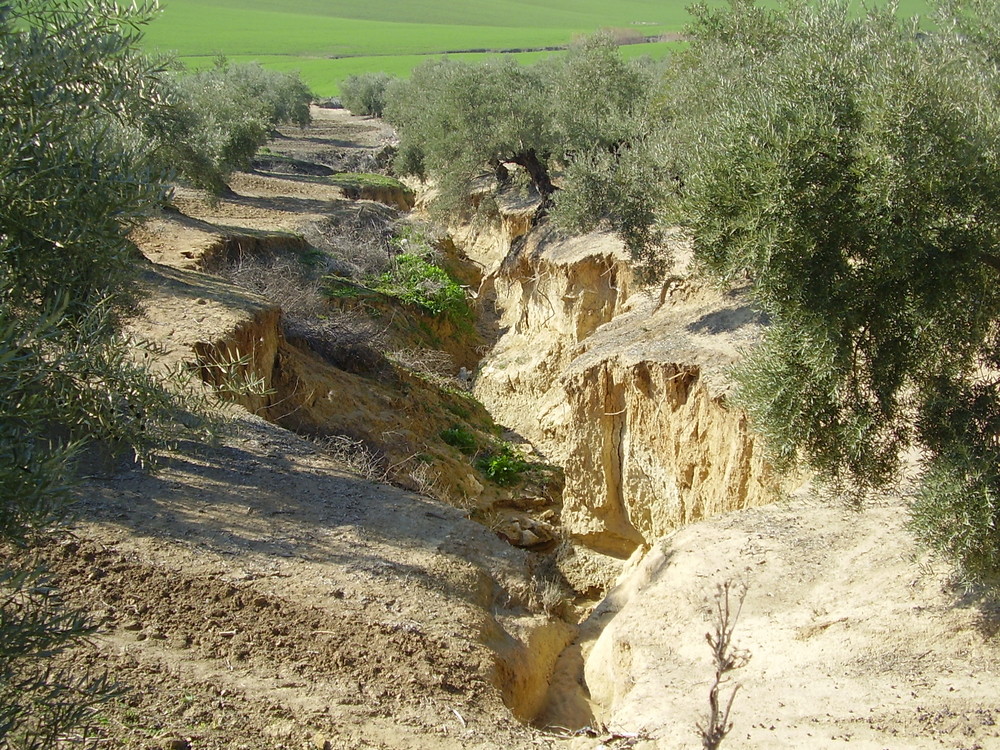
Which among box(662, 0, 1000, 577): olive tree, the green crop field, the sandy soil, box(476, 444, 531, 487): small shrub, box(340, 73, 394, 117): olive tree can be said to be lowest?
box(476, 444, 531, 487): small shrub

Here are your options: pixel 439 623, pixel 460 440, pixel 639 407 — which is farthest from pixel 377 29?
pixel 439 623

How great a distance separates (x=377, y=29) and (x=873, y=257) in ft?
344

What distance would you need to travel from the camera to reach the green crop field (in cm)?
7793

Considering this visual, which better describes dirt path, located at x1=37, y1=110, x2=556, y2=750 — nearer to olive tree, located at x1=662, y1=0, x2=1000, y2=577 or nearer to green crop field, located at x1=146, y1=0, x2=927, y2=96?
olive tree, located at x1=662, y1=0, x2=1000, y2=577

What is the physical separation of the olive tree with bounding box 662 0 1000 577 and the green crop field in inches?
2316

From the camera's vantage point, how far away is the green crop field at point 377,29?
256 feet

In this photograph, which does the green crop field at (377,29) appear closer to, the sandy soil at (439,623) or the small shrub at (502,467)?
the small shrub at (502,467)

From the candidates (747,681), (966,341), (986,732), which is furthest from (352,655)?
(966,341)

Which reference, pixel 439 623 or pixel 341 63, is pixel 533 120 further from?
pixel 341 63

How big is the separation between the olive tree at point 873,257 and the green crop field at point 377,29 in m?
58.8

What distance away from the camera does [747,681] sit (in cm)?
733

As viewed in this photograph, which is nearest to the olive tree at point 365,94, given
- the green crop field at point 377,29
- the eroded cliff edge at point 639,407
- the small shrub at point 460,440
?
the green crop field at point 377,29

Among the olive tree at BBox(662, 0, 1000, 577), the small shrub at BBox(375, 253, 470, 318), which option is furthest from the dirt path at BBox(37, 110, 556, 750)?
the small shrub at BBox(375, 253, 470, 318)

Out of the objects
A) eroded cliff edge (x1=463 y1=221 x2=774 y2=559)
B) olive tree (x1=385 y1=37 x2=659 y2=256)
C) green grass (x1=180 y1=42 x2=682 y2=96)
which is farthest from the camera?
green grass (x1=180 y1=42 x2=682 y2=96)
